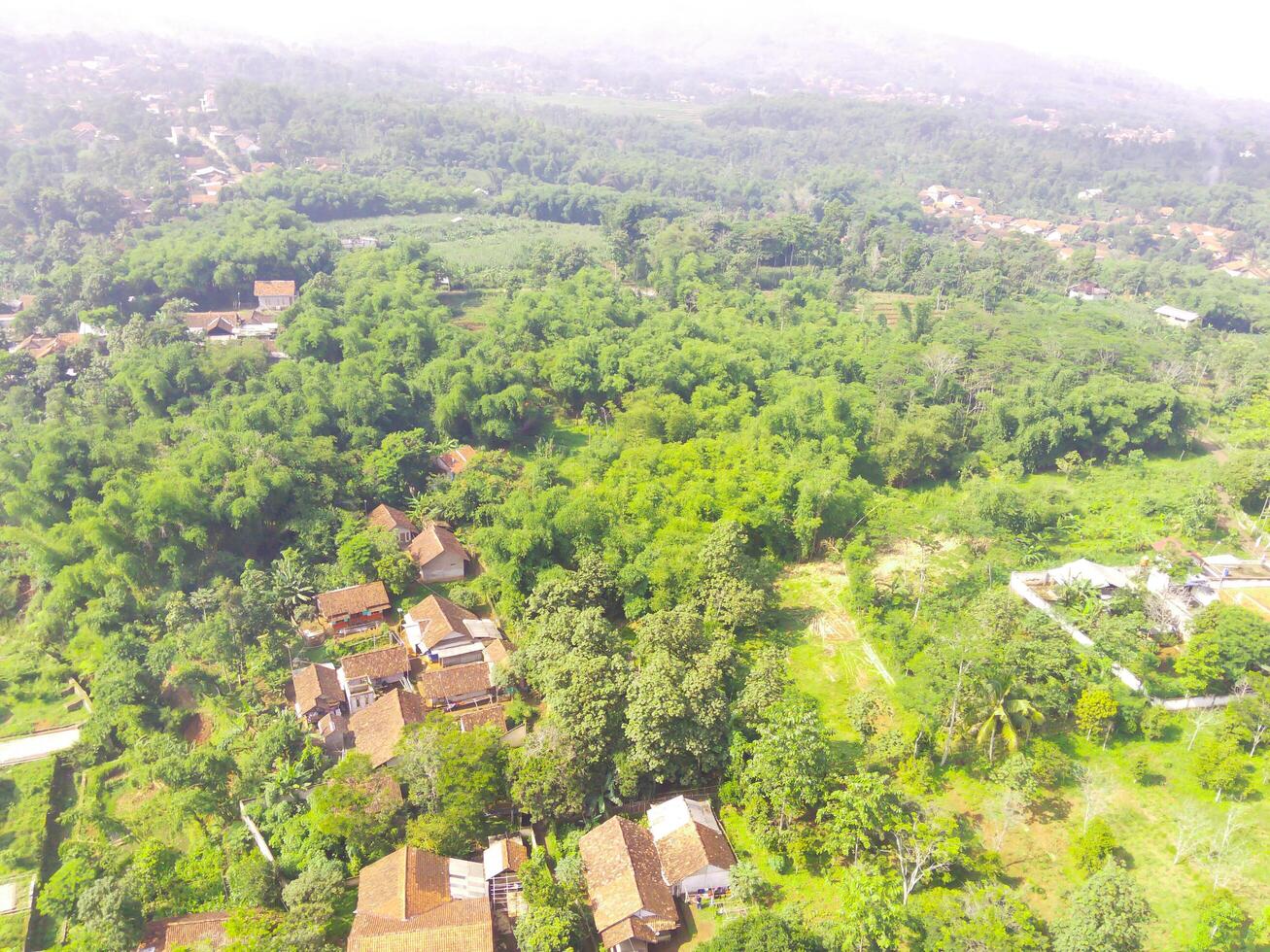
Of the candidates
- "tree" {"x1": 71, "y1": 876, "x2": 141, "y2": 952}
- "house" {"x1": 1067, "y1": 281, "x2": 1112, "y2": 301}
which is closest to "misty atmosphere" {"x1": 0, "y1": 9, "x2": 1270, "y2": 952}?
"tree" {"x1": 71, "y1": 876, "x2": 141, "y2": 952}

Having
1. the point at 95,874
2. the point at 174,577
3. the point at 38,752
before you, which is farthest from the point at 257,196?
the point at 95,874

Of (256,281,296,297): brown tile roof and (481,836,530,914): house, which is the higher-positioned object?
(256,281,296,297): brown tile roof

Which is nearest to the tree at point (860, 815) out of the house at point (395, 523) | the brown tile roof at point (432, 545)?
the brown tile roof at point (432, 545)

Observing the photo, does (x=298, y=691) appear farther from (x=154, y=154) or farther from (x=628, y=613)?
(x=154, y=154)

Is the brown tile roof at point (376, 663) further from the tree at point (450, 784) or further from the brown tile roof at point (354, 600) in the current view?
the tree at point (450, 784)

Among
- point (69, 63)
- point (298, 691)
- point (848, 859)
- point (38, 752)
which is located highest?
point (69, 63)

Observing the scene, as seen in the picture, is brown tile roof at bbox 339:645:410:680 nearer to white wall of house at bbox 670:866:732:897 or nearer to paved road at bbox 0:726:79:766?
paved road at bbox 0:726:79:766
